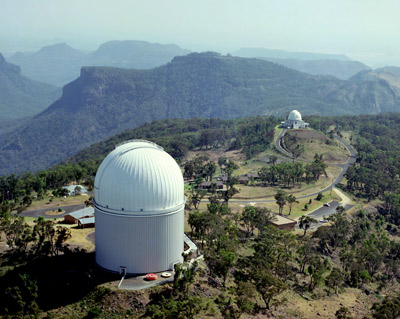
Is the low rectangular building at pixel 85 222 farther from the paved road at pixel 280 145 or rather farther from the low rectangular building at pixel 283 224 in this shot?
the paved road at pixel 280 145

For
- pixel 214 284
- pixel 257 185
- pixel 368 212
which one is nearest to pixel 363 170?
pixel 368 212

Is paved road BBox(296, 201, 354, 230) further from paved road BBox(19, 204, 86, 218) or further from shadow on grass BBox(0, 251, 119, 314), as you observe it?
shadow on grass BBox(0, 251, 119, 314)

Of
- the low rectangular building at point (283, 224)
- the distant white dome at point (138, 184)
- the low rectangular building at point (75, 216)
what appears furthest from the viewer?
the low rectangular building at point (283, 224)

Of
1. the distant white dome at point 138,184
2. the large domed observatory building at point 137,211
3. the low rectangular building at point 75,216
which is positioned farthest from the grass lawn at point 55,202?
the distant white dome at point 138,184

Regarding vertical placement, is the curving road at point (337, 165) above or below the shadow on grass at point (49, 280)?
below

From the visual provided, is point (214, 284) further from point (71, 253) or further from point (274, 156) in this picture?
point (274, 156)

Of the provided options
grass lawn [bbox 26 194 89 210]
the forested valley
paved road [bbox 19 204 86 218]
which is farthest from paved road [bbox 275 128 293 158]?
paved road [bbox 19 204 86 218]

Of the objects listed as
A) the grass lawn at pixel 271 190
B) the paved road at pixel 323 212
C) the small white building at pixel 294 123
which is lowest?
the paved road at pixel 323 212
